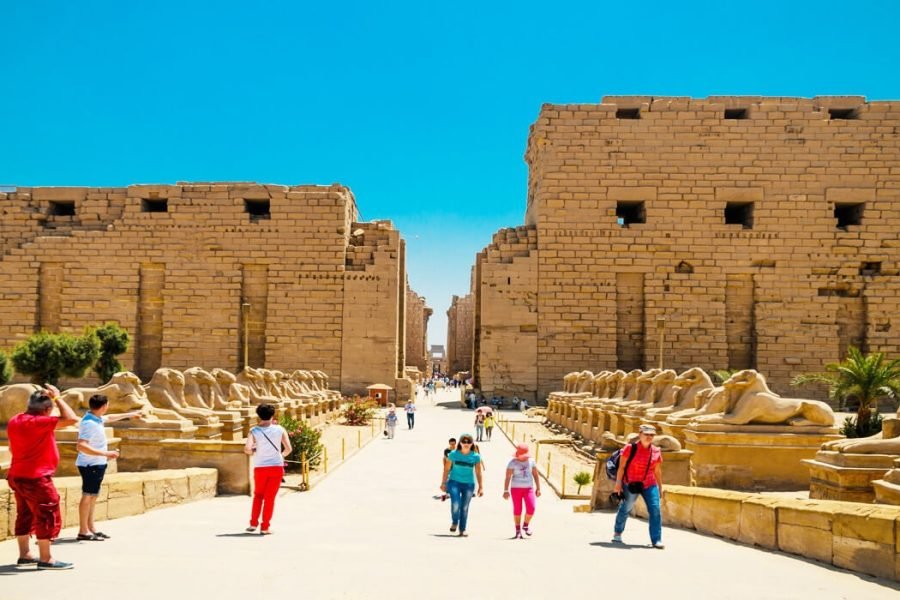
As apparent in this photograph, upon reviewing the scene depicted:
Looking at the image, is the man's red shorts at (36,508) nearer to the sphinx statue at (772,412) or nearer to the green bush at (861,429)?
the sphinx statue at (772,412)

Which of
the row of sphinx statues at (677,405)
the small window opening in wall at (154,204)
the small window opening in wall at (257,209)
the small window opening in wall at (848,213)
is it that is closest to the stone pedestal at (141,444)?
the row of sphinx statues at (677,405)

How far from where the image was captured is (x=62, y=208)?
31281 mm

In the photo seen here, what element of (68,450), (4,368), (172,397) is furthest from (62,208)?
(68,450)

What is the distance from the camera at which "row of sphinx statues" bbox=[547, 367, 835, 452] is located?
33.6 ft

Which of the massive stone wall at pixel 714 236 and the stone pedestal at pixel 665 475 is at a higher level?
the massive stone wall at pixel 714 236

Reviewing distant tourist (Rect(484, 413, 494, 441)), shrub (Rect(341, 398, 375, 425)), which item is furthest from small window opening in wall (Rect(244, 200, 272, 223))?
distant tourist (Rect(484, 413, 494, 441))

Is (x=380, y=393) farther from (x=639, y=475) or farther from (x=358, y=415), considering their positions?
(x=639, y=475)

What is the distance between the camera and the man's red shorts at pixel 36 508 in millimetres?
4891

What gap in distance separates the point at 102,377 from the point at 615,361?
1826cm

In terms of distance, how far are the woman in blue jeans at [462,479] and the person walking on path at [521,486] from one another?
0.33m

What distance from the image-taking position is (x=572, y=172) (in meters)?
27.8

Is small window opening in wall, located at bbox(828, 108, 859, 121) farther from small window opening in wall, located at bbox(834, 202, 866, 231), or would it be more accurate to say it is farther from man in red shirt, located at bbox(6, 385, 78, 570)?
man in red shirt, located at bbox(6, 385, 78, 570)

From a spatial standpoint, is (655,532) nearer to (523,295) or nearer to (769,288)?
(523,295)

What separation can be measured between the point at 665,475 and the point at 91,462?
6.09m
